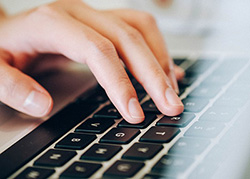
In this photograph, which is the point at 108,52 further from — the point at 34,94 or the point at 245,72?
the point at 245,72

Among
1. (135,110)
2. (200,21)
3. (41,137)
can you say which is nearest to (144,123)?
(135,110)

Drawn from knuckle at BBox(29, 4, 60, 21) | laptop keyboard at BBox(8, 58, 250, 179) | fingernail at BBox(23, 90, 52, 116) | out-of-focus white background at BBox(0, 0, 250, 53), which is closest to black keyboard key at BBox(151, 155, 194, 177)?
laptop keyboard at BBox(8, 58, 250, 179)

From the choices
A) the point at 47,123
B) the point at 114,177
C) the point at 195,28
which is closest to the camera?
the point at 114,177

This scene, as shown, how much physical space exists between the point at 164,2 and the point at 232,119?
64cm

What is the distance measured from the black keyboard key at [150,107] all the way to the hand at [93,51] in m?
0.01

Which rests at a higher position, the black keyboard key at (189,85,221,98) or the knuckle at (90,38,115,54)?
the knuckle at (90,38,115,54)

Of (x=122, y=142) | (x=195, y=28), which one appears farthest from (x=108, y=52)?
(x=195, y=28)

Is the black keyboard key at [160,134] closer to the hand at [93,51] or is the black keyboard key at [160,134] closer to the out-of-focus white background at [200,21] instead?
the hand at [93,51]

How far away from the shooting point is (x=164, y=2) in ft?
3.28

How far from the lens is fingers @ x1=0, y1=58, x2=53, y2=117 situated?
49 cm

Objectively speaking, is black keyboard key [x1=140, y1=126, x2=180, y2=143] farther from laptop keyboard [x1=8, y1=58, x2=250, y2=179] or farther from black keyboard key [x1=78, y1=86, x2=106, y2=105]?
black keyboard key [x1=78, y1=86, x2=106, y2=105]

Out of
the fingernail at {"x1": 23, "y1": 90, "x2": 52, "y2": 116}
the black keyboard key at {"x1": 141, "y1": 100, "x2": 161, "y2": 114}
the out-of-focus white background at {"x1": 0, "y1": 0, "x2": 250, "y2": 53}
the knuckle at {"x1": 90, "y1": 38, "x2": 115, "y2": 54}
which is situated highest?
the knuckle at {"x1": 90, "y1": 38, "x2": 115, "y2": 54}

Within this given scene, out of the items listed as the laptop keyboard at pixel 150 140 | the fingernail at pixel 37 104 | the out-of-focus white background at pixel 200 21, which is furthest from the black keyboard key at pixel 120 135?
the out-of-focus white background at pixel 200 21

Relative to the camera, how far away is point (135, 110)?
1.49 feet
